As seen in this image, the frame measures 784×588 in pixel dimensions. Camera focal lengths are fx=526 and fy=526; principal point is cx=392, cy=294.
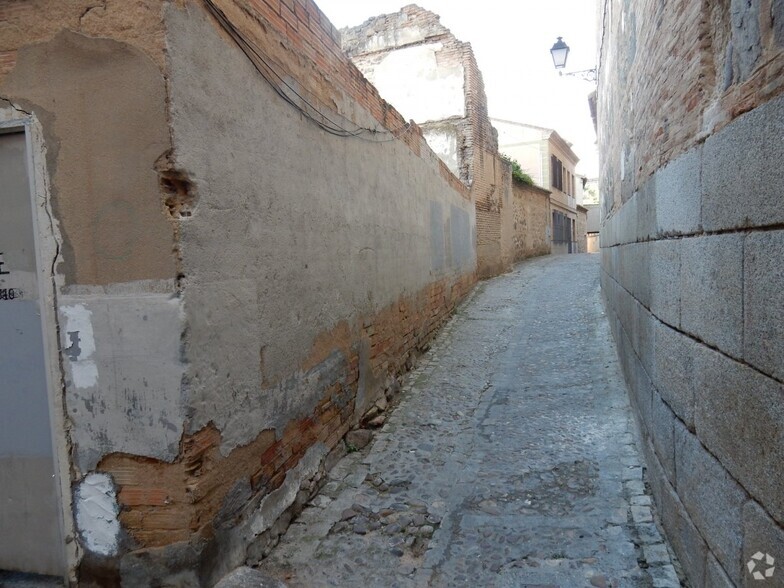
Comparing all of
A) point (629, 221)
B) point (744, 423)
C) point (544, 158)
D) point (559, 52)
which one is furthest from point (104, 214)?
point (544, 158)

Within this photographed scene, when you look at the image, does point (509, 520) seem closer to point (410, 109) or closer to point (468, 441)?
point (468, 441)

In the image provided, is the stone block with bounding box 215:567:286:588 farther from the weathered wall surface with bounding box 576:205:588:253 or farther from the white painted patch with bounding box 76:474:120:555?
the weathered wall surface with bounding box 576:205:588:253

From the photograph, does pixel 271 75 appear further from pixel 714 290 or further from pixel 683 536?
pixel 683 536

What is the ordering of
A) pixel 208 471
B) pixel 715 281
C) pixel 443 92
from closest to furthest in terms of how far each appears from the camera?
pixel 715 281 → pixel 208 471 → pixel 443 92

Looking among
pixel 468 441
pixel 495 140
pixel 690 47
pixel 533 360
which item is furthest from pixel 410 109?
pixel 690 47

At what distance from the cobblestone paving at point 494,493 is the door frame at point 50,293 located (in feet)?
3.22

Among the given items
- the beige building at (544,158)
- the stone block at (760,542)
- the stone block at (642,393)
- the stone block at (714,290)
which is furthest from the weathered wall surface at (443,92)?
the beige building at (544,158)

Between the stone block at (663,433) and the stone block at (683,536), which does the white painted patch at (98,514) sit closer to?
the stone block at (683,536)

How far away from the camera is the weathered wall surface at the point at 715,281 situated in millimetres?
1501

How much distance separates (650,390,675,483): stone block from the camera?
104 inches

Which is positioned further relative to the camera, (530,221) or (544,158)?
(544,158)

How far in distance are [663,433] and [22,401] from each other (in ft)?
10.7

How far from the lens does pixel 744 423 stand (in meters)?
1.68

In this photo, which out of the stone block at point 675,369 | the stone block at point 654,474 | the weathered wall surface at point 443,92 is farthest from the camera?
the weathered wall surface at point 443,92
